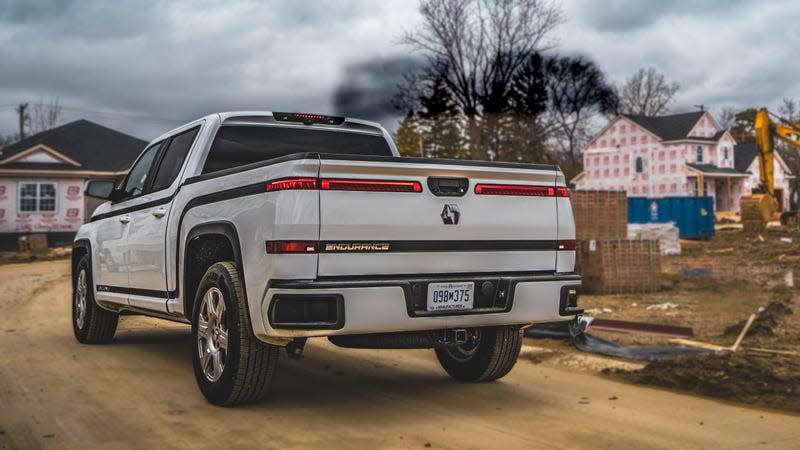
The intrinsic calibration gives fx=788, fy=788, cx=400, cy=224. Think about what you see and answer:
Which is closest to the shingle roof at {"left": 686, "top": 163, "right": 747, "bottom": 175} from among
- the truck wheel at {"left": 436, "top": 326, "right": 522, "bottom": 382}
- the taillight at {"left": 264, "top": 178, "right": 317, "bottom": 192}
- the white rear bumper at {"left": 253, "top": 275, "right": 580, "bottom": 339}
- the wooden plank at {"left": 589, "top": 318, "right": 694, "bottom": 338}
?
the wooden plank at {"left": 589, "top": 318, "right": 694, "bottom": 338}

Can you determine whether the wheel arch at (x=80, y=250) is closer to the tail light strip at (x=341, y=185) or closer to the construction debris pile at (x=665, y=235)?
the tail light strip at (x=341, y=185)

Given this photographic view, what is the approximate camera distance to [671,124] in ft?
187

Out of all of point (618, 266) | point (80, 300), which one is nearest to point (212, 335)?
Result: point (80, 300)

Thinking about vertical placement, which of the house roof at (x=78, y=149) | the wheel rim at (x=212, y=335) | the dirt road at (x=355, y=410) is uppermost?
the house roof at (x=78, y=149)

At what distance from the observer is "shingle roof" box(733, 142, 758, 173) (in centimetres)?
6078

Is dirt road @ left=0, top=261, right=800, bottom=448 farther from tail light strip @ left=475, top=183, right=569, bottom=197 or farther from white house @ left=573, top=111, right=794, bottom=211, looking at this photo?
white house @ left=573, top=111, right=794, bottom=211

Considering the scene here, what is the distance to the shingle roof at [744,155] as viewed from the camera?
60781mm

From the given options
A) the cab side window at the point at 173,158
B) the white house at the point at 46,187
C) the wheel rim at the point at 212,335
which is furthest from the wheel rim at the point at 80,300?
the white house at the point at 46,187

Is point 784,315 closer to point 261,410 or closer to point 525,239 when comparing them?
point 525,239

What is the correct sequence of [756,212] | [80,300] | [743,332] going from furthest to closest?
[756,212] → [743,332] → [80,300]

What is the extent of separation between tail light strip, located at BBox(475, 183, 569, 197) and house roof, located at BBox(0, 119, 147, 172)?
1293 inches

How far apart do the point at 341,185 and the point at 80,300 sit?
16.6 feet

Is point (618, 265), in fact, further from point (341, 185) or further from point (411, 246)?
point (341, 185)

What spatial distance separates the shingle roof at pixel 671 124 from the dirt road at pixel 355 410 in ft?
170
